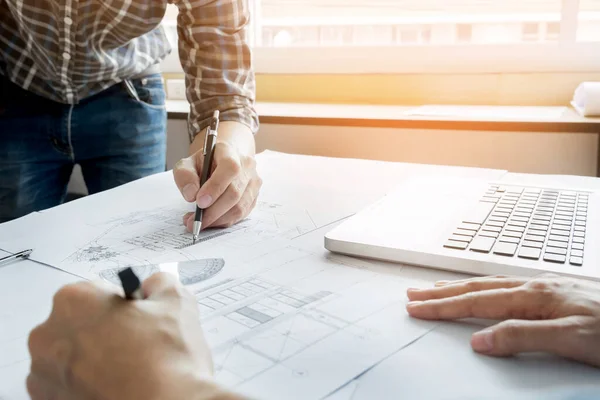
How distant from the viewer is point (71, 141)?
3.71ft

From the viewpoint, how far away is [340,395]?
1.34 ft

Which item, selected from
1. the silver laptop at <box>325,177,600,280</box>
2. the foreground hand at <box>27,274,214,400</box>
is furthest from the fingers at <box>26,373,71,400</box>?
the silver laptop at <box>325,177,600,280</box>

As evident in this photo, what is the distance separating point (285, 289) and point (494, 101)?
1.27 m

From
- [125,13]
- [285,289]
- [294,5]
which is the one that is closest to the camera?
[285,289]

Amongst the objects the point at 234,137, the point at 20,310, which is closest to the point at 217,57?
the point at 234,137

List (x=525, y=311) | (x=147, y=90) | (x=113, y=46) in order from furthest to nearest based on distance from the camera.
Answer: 1. (x=147, y=90)
2. (x=113, y=46)
3. (x=525, y=311)

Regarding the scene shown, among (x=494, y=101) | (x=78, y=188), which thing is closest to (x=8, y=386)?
(x=494, y=101)

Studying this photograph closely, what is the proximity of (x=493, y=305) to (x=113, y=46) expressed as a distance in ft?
2.81

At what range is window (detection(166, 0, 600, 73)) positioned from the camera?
5.36 ft

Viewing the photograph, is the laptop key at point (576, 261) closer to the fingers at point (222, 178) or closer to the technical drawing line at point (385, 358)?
the technical drawing line at point (385, 358)

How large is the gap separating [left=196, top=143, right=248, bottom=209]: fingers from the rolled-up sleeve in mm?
208

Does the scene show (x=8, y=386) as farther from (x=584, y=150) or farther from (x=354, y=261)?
(x=584, y=150)

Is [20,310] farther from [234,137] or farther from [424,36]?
[424,36]

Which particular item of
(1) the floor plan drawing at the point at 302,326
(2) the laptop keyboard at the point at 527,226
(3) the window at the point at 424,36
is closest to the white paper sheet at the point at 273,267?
(1) the floor plan drawing at the point at 302,326
